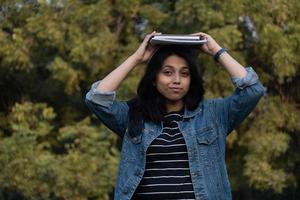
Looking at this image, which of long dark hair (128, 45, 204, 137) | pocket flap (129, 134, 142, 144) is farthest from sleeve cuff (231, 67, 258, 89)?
pocket flap (129, 134, 142, 144)

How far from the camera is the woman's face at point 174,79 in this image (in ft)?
8.41

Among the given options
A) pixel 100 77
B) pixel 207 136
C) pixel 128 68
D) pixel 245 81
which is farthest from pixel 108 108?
pixel 100 77

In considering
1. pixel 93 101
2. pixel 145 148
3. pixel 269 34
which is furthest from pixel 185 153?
pixel 269 34

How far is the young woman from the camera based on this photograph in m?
2.48

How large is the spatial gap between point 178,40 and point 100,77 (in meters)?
4.77

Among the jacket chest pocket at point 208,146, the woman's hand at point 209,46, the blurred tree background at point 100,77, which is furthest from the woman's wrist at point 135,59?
the blurred tree background at point 100,77

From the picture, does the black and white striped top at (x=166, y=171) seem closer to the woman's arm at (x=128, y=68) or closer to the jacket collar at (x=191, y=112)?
the jacket collar at (x=191, y=112)

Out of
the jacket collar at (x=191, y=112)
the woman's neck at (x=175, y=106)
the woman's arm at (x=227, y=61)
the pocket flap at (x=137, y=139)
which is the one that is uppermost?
the woman's arm at (x=227, y=61)

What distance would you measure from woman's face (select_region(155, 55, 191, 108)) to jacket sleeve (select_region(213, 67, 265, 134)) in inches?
5.7

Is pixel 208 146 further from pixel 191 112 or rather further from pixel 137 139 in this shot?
pixel 137 139

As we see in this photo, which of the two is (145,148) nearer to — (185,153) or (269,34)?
(185,153)

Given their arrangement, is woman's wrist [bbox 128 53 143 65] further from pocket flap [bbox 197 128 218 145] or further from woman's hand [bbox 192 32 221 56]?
pocket flap [bbox 197 128 218 145]

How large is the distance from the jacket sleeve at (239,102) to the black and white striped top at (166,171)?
0.19 metres

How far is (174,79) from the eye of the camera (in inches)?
101
